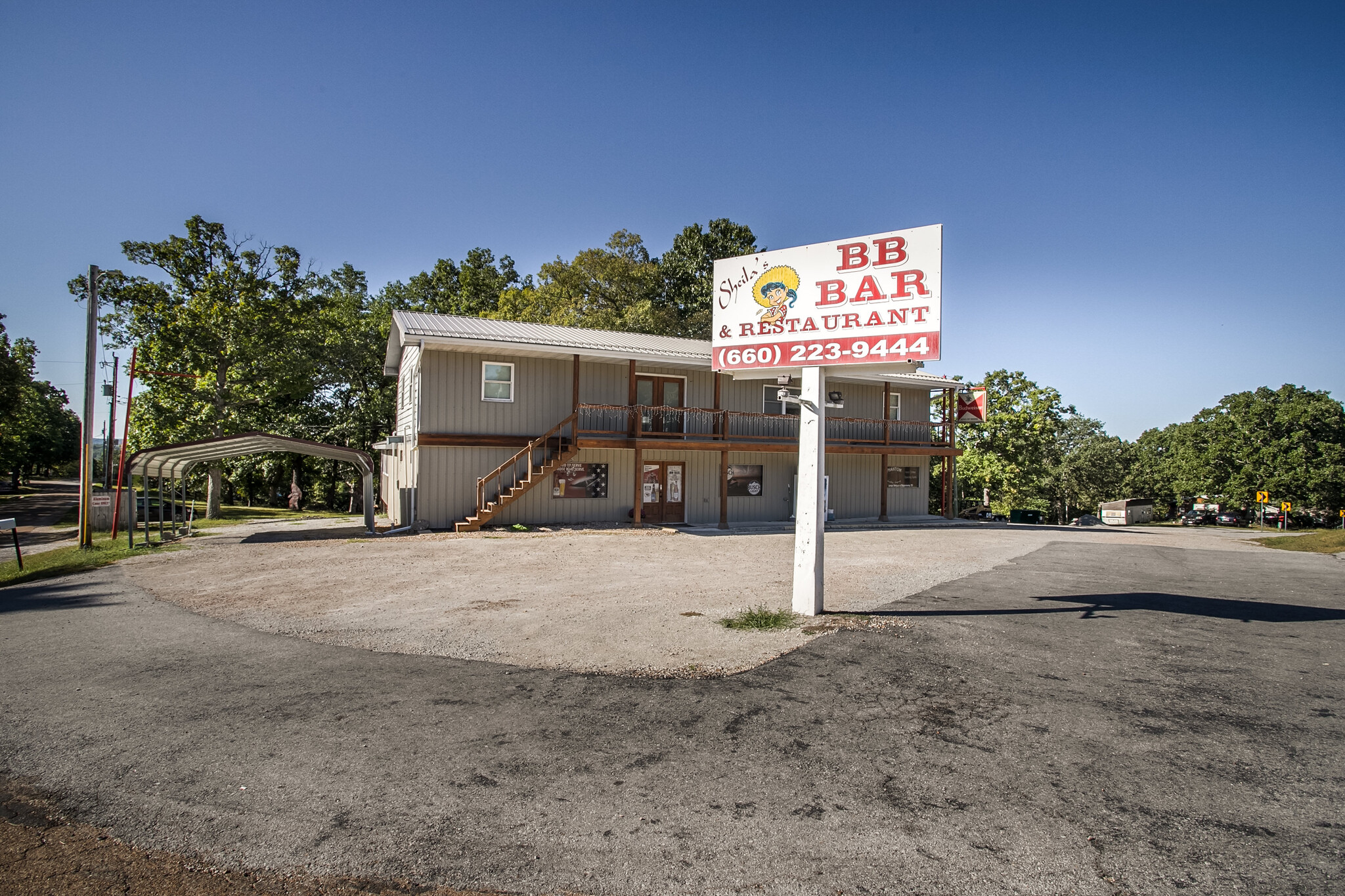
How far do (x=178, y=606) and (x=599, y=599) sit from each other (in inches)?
214

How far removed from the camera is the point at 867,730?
16.8 feet

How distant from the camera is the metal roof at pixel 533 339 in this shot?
778 inches

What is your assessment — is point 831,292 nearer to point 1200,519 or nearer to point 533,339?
point 533,339

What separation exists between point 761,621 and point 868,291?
13.6ft

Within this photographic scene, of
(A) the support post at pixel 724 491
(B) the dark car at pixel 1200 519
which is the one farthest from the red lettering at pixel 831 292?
(B) the dark car at pixel 1200 519

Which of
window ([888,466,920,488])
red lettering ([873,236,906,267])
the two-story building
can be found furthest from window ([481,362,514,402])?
window ([888,466,920,488])

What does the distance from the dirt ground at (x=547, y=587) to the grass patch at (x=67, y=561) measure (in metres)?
0.82

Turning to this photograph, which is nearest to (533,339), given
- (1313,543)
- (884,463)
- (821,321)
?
(821,321)

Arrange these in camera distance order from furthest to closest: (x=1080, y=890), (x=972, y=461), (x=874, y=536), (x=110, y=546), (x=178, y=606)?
(x=972, y=461) < (x=874, y=536) < (x=110, y=546) < (x=178, y=606) < (x=1080, y=890)

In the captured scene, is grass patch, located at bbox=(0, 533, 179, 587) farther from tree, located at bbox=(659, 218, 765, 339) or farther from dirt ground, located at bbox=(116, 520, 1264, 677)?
tree, located at bbox=(659, 218, 765, 339)

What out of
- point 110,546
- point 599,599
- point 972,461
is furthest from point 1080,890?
point 972,461

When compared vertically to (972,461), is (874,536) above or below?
below

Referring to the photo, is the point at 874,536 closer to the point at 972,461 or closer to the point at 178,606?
the point at 178,606

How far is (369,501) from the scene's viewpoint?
63.1 ft
